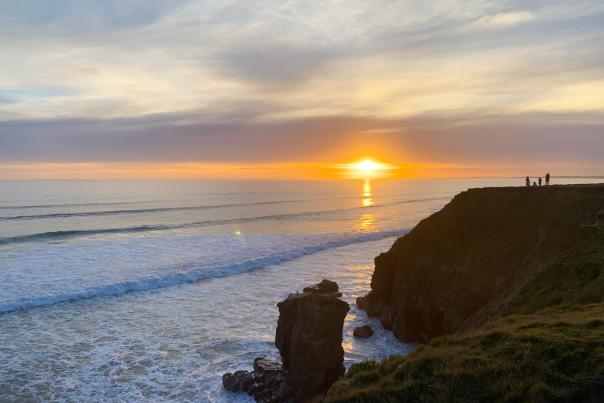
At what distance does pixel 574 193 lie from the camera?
3197 centimetres

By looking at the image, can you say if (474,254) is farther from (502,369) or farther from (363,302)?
(502,369)

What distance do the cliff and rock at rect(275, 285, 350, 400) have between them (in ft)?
12.1

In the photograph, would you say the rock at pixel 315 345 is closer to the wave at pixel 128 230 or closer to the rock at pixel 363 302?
the rock at pixel 363 302

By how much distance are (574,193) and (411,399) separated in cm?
2594

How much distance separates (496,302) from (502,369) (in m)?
13.9

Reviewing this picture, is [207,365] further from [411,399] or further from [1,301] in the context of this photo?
[1,301]

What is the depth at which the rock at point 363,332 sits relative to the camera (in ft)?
99.1

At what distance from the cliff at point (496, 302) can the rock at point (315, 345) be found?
3.69 m

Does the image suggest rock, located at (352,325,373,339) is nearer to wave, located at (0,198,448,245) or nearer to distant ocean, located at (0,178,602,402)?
distant ocean, located at (0,178,602,402)

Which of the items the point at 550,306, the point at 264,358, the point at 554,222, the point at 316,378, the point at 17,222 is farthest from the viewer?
the point at 17,222

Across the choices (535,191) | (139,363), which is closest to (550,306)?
(535,191)

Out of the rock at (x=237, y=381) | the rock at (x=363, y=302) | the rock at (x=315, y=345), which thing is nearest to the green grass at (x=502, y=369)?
the rock at (x=315, y=345)

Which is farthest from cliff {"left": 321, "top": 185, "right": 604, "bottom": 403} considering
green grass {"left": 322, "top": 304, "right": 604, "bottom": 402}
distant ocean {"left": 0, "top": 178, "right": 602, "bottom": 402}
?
distant ocean {"left": 0, "top": 178, "right": 602, "bottom": 402}

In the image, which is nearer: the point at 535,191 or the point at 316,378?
the point at 316,378
